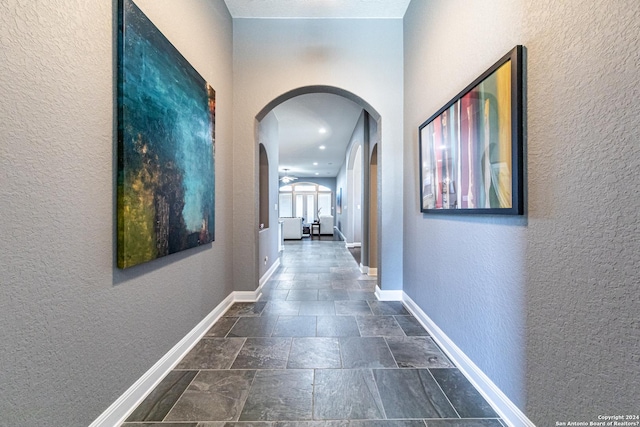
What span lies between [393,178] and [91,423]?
2915 mm

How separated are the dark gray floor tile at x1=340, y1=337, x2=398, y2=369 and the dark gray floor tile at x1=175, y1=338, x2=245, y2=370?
826mm

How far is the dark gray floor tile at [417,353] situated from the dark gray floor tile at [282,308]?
3.37 ft

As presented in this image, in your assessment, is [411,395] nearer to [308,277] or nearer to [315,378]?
[315,378]

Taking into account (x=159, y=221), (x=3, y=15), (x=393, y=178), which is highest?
(x=3, y=15)

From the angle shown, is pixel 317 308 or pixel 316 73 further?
pixel 316 73

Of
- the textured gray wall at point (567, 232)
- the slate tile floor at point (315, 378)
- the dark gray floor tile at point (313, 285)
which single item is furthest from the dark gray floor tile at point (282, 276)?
the textured gray wall at point (567, 232)

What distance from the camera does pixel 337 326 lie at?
7.43ft

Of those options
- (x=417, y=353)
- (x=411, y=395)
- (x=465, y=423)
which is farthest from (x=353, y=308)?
(x=465, y=423)

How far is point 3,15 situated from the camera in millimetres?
814

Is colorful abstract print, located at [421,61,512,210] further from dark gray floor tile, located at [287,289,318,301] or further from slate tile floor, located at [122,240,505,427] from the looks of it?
dark gray floor tile, located at [287,289,318,301]

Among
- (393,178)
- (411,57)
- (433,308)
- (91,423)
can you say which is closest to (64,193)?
(91,423)

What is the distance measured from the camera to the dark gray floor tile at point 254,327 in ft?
7.00

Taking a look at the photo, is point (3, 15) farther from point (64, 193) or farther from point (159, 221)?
point (159, 221)

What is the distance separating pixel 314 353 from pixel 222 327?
96 centimetres
